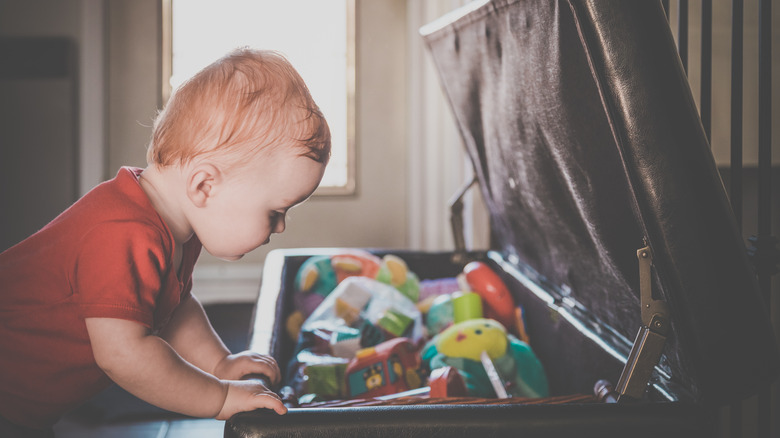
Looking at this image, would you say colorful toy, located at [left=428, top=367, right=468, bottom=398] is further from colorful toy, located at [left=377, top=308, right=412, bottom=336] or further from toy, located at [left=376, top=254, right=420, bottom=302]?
toy, located at [left=376, top=254, right=420, bottom=302]

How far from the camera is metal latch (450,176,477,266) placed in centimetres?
159

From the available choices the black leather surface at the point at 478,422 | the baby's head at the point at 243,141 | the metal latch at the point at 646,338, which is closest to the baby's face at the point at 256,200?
the baby's head at the point at 243,141

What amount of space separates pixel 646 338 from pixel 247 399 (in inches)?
16.7

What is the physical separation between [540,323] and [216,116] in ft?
2.52

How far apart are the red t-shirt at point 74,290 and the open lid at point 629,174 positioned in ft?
1.71

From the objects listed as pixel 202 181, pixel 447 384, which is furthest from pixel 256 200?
pixel 447 384

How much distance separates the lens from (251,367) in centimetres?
86

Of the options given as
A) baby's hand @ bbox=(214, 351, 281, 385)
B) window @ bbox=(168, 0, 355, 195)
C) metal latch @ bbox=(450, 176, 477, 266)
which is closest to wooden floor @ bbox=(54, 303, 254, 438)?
metal latch @ bbox=(450, 176, 477, 266)

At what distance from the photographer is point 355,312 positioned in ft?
4.57

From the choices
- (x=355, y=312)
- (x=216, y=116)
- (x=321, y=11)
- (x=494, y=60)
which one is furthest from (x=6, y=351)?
(x=321, y=11)

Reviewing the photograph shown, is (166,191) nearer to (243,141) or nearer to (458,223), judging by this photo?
(243,141)

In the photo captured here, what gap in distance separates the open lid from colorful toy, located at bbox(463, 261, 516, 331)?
13.9 inches

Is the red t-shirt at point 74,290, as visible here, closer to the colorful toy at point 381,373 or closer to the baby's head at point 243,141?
the baby's head at point 243,141

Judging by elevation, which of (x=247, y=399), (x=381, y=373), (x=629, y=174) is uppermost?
(x=629, y=174)
